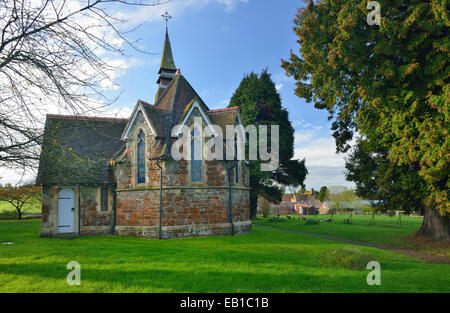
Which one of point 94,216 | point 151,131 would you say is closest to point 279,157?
point 151,131

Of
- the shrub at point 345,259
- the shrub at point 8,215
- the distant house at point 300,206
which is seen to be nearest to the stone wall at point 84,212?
the shrub at point 345,259

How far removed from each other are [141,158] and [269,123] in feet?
63.7

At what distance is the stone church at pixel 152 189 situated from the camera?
18.6 m

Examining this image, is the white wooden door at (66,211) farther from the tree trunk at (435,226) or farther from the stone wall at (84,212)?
the tree trunk at (435,226)

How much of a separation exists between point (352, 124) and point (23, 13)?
21192mm

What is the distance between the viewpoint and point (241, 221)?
68.9ft

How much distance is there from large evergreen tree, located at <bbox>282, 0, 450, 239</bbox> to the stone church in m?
7.80

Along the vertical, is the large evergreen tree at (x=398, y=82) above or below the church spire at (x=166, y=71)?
below

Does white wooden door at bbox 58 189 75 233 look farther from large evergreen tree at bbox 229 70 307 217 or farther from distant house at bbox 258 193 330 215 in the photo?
distant house at bbox 258 193 330 215

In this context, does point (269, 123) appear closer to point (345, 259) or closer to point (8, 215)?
point (345, 259)

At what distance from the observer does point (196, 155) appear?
19359 millimetres

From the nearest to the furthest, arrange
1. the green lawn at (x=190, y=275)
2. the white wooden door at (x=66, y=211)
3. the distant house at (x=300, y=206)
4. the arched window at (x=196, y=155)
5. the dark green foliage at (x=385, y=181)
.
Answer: the green lawn at (x=190, y=275), the dark green foliage at (x=385, y=181), the arched window at (x=196, y=155), the white wooden door at (x=66, y=211), the distant house at (x=300, y=206)

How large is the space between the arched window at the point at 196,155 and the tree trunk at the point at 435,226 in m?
15.5
